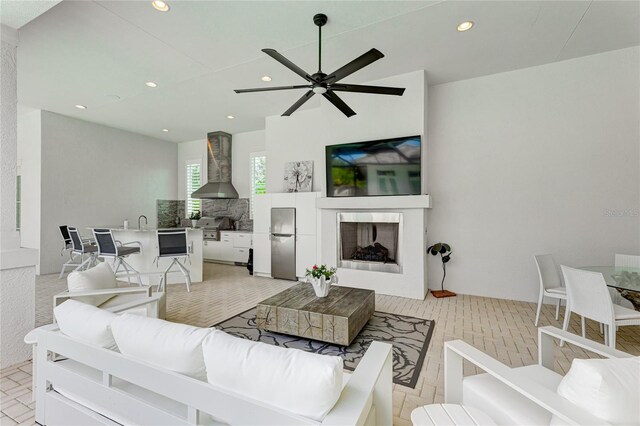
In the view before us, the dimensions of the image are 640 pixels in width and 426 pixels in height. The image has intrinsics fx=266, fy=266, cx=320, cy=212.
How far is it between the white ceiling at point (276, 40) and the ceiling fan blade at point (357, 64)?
0.76m

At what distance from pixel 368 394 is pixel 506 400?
70cm

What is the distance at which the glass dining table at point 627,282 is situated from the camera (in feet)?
6.97

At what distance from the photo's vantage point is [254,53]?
3.36 m

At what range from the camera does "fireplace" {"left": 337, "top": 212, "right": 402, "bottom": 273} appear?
414 centimetres

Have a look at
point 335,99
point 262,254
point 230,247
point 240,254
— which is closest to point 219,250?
point 230,247

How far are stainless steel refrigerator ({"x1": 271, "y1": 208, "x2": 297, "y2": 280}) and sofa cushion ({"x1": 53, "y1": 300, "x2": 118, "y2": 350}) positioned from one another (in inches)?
145

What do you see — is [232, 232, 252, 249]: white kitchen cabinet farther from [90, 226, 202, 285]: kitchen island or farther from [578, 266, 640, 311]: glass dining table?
[578, 266, 640, 311]: glass dining table

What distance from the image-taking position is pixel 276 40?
307 cm

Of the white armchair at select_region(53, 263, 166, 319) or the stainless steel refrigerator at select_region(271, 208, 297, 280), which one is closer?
the white armchair at select_region(53, 263, 166, 319)

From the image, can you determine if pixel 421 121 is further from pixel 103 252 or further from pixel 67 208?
pixel 67 208

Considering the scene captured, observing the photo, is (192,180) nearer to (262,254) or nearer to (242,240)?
(242,240)

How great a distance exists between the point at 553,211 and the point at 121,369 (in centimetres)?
484

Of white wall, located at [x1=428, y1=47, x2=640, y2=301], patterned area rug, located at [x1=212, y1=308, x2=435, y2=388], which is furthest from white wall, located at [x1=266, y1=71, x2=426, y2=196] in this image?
patterned area rug, located at [x1=212, y1=308, x2=435, y2=388]

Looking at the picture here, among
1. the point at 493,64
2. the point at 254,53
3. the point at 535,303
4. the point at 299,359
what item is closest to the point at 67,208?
the point at 254,53
